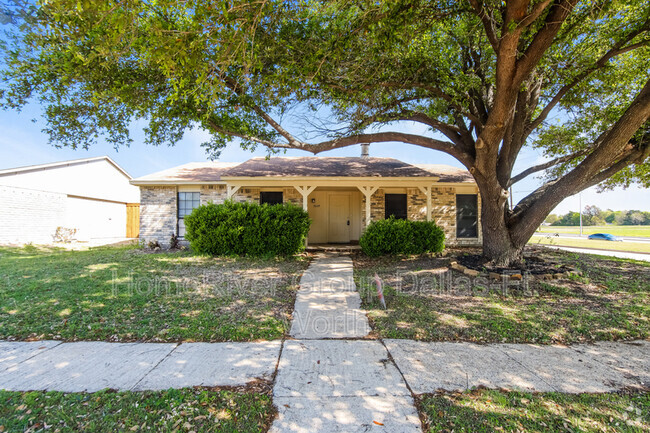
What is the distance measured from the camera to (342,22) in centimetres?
519

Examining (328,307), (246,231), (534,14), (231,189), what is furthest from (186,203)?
(534,14)

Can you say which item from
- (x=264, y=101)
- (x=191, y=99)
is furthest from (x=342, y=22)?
(x=191, y=99)

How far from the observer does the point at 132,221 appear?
17062mm

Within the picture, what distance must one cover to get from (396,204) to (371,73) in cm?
671

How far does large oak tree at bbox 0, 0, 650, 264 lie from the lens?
12.9 ft

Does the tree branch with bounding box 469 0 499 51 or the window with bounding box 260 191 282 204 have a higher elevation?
the tree branch with bounding box 469 0 499 51

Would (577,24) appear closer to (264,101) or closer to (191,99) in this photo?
(264,101)

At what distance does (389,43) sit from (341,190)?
802 centimetres

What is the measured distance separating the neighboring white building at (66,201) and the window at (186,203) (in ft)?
23.5

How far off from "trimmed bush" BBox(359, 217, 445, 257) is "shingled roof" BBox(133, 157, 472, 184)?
81.4 inches

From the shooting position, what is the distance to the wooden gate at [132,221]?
16.9m

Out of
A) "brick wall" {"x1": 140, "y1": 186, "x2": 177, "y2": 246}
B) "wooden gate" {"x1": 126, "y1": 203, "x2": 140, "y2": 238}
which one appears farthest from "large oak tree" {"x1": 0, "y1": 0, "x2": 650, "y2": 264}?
"wooden gate" {"x1": 126, "y1": 203, "x2": 140, "y2": 238}

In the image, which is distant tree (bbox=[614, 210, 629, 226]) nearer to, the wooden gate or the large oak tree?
the large oak tree

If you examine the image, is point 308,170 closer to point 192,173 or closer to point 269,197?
point 269,197
